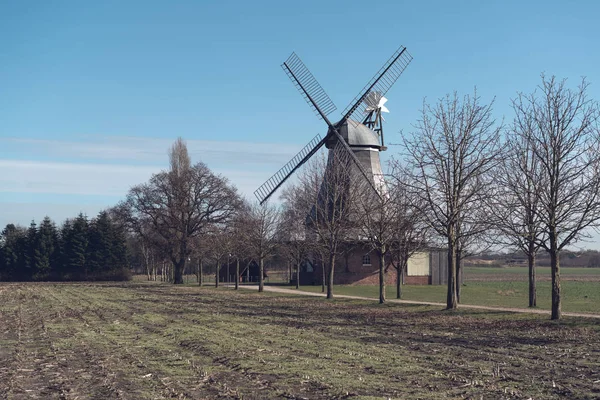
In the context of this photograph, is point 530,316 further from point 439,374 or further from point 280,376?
point 280,376

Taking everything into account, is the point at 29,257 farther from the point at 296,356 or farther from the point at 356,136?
the point at 296,356

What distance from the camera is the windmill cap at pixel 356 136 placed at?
175 ft

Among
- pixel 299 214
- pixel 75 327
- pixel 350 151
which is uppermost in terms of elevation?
pixel 350 151

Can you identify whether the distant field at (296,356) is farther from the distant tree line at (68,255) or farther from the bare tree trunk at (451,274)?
the distant tree line at (68,255)

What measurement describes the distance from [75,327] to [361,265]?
39.2 m

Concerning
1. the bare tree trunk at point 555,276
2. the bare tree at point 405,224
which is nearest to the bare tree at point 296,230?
the bare tree at point 405,224

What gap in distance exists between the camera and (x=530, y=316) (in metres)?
25.3

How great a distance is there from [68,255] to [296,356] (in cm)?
7220

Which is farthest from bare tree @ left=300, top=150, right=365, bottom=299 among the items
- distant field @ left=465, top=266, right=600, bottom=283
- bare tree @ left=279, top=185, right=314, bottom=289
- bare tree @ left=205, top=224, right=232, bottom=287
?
distant field @ left=465, top=266, right=600, bottom=283

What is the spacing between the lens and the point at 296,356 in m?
Result: 15.1

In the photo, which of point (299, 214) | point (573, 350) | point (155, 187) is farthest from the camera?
point (155, 187)

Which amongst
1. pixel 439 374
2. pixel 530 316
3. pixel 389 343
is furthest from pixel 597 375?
pixel 530 316

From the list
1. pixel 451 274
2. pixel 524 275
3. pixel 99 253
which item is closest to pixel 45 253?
pixel 99 253

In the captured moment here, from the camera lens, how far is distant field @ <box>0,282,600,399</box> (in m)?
11.4
